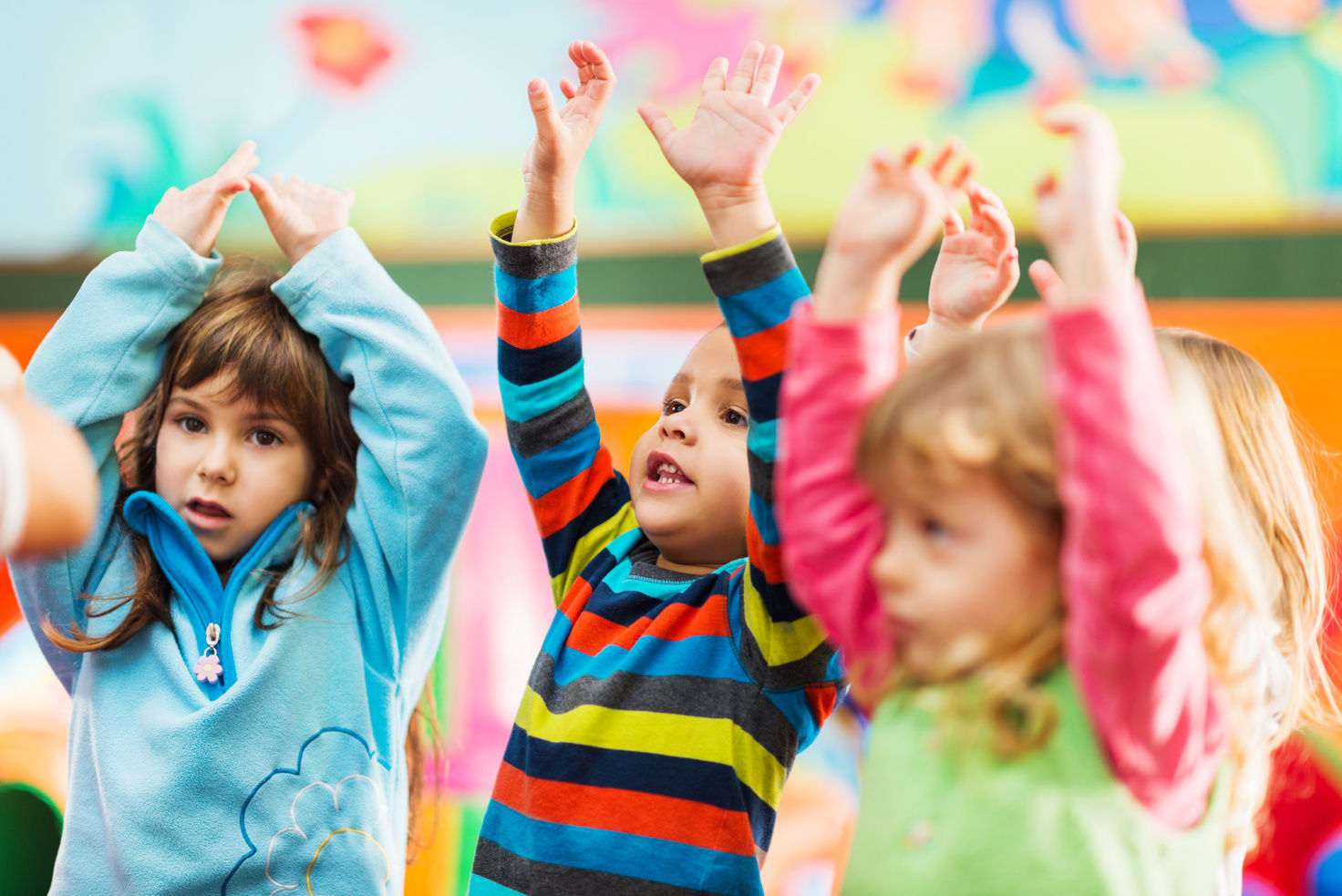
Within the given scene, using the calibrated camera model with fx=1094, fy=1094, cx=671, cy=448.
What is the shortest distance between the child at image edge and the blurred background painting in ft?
2.58

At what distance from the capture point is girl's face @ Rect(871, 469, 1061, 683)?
565 mm

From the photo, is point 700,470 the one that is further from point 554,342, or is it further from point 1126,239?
point 1126,239

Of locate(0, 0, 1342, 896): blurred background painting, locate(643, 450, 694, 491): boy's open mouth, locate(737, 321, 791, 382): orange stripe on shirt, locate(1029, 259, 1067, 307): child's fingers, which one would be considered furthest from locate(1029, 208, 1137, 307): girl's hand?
locate(0, 0, 1342, 896): blurred background painting

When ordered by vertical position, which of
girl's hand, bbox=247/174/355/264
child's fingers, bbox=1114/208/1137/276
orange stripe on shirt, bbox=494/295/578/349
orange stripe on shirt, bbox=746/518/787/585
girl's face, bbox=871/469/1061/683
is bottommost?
orange stripe on shirt, bbox=746/518/787/585

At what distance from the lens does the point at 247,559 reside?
1.01 metres

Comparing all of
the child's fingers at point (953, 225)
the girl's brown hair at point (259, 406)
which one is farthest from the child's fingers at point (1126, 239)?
the girl's brown hair at point (259, 406)

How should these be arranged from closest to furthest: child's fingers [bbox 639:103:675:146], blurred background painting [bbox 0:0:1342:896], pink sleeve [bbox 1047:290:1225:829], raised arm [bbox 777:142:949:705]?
1. pink sleeve [bbox 1047:290:1225:829]
2. raised arm [bbox 777:142:949:705]
3. child's fingers [bbox 639:103:675:146]
4. blurred background painting [bbox 0:0:1342:896]

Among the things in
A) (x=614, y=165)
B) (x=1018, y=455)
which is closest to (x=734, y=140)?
(x=1018, y=455)

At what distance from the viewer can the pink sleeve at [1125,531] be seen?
20.0 inches

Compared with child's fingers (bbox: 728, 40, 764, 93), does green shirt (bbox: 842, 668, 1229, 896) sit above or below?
below

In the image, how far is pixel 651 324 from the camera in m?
1.65

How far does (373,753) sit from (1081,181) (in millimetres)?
780

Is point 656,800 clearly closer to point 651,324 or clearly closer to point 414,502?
point 414,502

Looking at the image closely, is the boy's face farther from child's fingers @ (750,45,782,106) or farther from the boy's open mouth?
child's fingers @ (750,45,782,106)
